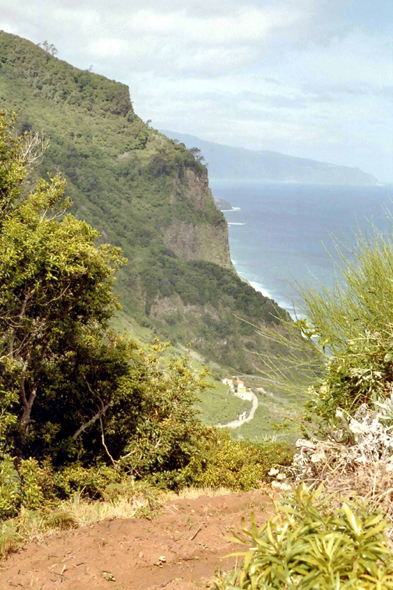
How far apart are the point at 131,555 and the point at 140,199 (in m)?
103

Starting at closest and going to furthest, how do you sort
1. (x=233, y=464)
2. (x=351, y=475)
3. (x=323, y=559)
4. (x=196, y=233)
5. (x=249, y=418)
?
1. (x=323, y=559)
2. (x=351, y=475)
3. (x=233, y=464)
4. (x=249, y=418)
5. (x=196, y=233)

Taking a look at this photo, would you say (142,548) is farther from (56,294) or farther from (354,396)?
(56,294)

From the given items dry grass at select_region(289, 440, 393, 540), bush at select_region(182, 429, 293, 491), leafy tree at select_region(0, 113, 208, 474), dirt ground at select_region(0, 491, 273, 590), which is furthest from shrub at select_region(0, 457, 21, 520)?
dry grass at select_region(289, 440, 393, 540)

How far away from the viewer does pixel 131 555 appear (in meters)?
3.35

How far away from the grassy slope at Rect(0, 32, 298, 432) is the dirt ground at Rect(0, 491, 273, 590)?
63899mm

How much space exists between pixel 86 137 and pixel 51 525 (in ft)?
345

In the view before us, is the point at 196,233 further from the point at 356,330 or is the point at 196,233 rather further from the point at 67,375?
the point at 356,330

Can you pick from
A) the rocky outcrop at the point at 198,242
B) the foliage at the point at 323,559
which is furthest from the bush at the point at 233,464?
the rocky outcrop at the point at 198,242

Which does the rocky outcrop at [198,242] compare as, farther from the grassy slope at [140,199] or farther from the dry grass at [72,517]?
the dry grass at [72,517]

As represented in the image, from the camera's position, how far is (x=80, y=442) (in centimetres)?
798

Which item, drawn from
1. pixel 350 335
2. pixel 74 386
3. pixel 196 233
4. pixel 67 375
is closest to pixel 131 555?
pixel 350 335

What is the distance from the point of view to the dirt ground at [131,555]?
3004 mm

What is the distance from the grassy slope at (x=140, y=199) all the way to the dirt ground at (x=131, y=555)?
63.9m

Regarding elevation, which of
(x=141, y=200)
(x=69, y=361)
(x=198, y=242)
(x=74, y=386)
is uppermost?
(x=141, y=200)
